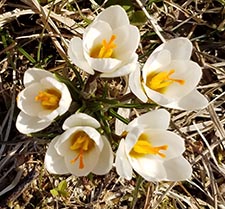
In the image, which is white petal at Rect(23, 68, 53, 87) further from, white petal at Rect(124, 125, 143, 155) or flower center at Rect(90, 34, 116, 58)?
white petal at Rect(124, 125, 143, 155)

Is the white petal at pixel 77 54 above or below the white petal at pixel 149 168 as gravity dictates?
above

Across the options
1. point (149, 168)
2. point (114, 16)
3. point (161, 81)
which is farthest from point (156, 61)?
point (149, 168)

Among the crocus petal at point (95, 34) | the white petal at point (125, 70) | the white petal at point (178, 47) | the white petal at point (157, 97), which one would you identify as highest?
the crocus petal at point (95, 34)

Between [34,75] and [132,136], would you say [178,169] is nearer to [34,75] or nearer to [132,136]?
[132,136]

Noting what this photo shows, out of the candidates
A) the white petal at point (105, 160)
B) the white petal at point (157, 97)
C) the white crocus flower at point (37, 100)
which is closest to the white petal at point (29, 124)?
the white crocus flower at point (37, 100)

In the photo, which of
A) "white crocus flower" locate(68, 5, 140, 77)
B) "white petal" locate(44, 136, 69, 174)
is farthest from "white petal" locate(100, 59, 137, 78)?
"white petal" locate(44, 136, 69, 174)

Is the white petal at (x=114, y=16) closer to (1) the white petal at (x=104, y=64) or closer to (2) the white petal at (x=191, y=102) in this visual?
(1) the white petal at (x=104, y=64)
